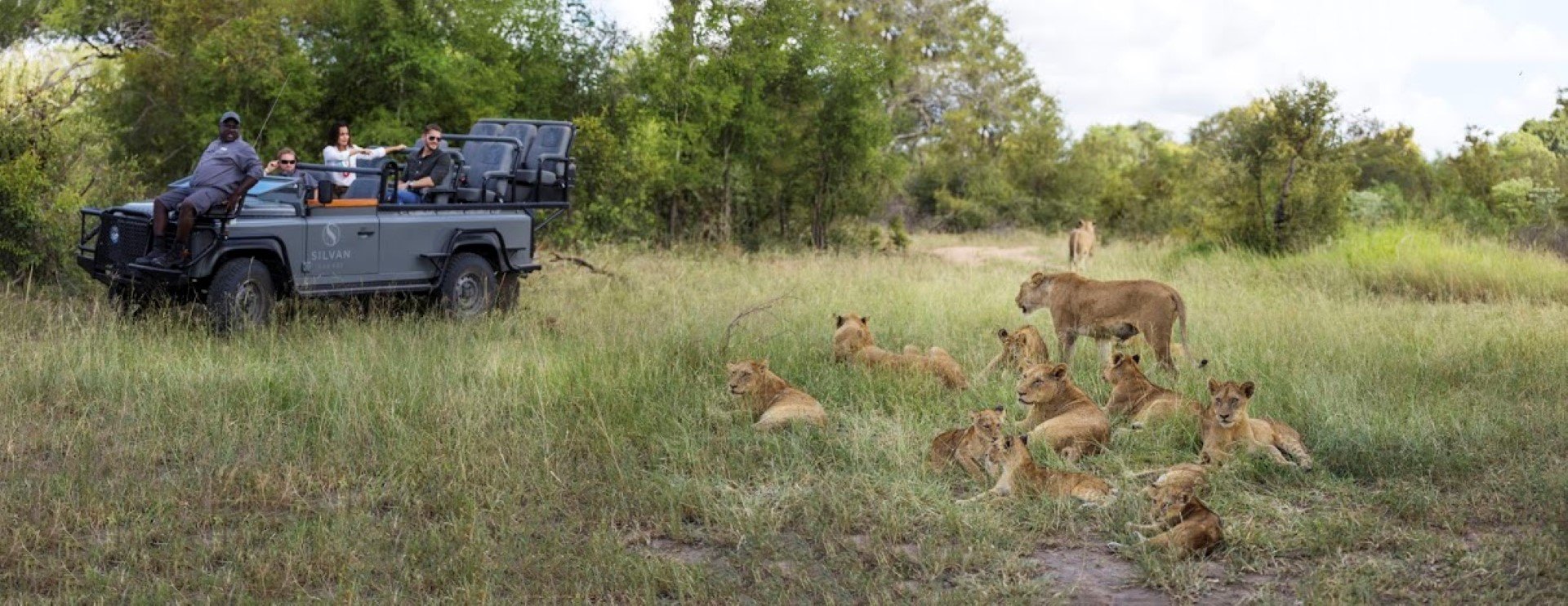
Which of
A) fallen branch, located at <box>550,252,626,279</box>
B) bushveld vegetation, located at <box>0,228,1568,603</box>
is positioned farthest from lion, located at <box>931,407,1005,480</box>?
fallen branch, located at <box>550,252,626,279</box>

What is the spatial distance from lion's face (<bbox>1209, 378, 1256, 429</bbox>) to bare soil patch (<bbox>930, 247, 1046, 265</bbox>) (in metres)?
12.8

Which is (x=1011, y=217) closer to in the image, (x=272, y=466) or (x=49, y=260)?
(x=49, y=260)

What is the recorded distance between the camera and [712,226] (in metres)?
22.0

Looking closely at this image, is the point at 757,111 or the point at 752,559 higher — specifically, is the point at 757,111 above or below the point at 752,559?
above

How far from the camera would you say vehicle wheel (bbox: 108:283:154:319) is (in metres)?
10.8

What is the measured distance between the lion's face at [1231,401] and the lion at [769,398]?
6.70 feet

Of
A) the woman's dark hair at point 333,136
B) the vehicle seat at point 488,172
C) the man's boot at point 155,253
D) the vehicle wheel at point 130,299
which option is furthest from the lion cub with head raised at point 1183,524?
the woman's dark hair at point 333,136

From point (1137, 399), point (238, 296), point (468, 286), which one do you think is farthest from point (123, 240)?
point (1137, 399)

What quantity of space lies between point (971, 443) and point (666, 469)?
1.49m

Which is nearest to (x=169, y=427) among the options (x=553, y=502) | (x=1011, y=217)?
(x=553, y=502)

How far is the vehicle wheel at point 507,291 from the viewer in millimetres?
12836

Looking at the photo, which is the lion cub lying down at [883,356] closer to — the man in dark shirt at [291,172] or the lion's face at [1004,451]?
the lion's face at [1004,451]

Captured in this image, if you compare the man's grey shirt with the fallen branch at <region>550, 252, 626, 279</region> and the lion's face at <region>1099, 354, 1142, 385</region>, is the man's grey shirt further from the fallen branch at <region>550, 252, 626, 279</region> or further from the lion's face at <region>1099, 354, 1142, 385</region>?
the lion's face at <region>1099, 354, 1142, 385</region>

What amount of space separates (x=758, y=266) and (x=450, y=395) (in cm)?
946
